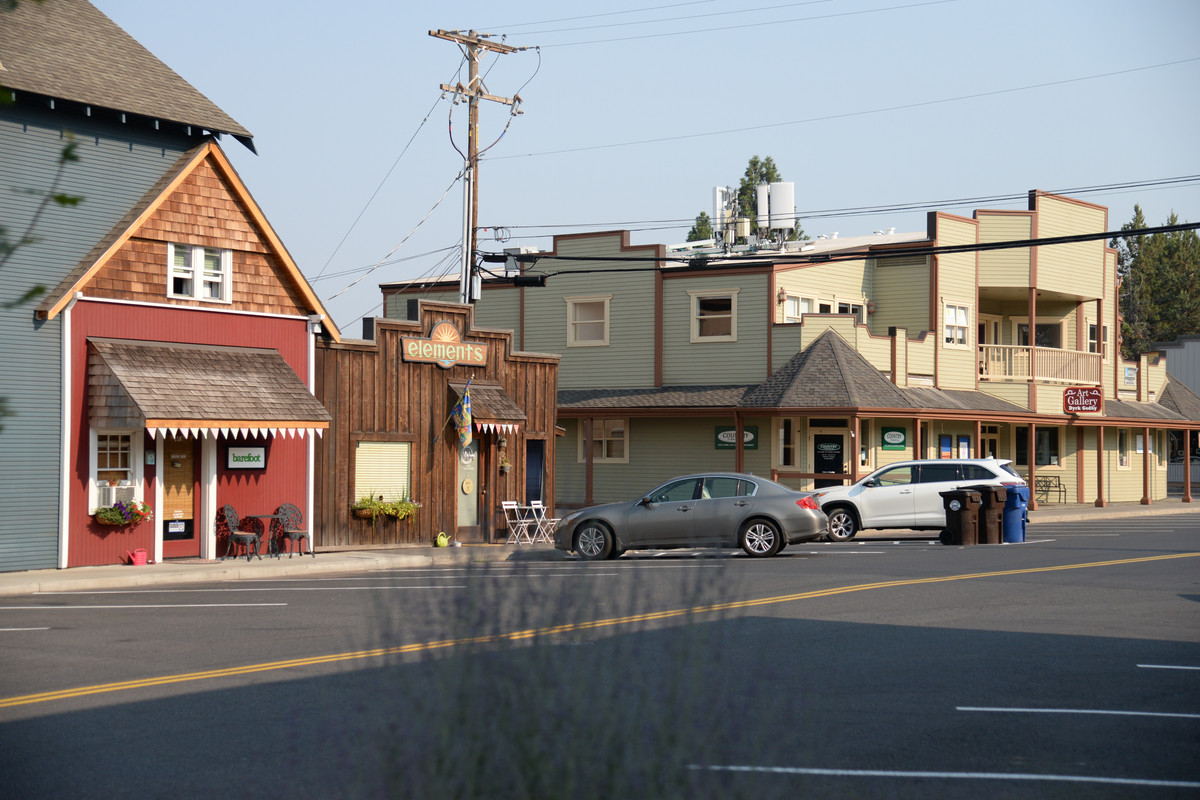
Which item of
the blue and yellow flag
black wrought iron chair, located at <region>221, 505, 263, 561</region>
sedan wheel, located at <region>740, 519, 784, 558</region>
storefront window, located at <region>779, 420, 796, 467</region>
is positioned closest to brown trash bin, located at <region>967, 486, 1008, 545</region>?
sedan wheel, located at <region>740, 519, 784, 558</region>

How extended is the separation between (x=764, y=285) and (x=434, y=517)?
42.9 ft

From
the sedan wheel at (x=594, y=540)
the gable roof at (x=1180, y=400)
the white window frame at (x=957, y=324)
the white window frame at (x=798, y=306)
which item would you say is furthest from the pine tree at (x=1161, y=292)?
the sedan wheel at (x=594, y=540)

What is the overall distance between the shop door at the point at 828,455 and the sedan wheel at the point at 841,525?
19.9ft

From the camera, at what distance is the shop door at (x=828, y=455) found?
33.3 meters

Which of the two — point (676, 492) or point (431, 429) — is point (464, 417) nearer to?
point (431, 429)

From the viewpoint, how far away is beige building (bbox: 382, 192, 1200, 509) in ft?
110

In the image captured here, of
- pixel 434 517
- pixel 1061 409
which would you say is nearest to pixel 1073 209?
pixel 1061 409

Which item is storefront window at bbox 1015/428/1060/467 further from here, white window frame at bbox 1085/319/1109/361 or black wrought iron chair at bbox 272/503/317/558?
black wrought iron chair at bbox 272/503/317/558

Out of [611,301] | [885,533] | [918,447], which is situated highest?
[611,301]

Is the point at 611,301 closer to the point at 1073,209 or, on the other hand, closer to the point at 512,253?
the point at 512,253

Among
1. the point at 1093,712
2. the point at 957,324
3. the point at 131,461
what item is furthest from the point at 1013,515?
the point at 1093,712

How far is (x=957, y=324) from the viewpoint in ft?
124

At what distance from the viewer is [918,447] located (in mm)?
32656

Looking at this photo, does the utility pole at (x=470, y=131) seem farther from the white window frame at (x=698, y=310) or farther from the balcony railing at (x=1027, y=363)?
the balcony railing at (x=1027, y=363)
